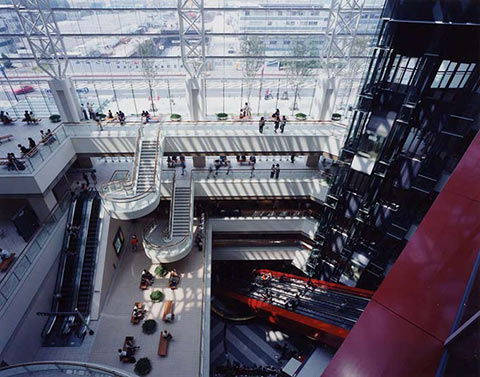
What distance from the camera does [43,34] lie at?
644 inches

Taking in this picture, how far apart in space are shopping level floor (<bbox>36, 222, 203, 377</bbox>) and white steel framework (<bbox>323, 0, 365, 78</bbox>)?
15.9m

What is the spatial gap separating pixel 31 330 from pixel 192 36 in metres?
17.6

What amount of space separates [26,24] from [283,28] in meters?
16.1

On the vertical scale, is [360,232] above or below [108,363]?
above

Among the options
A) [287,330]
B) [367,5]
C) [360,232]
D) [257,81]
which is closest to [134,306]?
[287,330]

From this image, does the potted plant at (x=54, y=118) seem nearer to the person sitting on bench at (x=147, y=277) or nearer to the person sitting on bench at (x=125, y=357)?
the person sitting on bench at (x=147, y=277)

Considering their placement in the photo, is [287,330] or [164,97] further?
[164,97]

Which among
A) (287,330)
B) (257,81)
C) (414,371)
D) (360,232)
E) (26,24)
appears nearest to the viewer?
(414,371)

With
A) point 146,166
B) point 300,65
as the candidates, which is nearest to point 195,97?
point 146,166

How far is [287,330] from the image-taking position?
18.0 metres

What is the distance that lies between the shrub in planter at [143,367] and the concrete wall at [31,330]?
4670 millimetres

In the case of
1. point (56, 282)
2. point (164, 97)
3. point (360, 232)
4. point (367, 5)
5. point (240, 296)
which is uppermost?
point (367, 5)

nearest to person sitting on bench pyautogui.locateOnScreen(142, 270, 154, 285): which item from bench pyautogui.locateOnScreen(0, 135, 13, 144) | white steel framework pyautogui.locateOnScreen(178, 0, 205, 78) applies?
bench pyautogui.locateOnScreen(0, 135, 13, 144)

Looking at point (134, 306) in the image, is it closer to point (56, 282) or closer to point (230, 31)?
point (56, 282)
